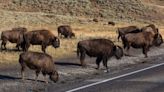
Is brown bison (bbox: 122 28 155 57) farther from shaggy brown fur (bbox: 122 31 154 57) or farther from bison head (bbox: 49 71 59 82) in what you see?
bison head (bbox: 49 71 59 82)

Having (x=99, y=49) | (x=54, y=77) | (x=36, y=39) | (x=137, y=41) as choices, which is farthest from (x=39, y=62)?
(x=137, y=41)

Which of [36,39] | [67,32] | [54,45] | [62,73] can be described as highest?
[62,73]

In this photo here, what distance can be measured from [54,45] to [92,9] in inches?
2148

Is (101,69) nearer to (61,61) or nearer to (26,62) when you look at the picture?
(61,61)

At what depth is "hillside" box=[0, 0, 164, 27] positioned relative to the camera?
79688 mm

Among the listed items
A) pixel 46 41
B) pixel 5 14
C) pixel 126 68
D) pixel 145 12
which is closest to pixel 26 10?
pixel 5 14

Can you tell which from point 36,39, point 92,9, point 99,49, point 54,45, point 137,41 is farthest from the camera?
point 92,9

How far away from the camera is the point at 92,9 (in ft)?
274

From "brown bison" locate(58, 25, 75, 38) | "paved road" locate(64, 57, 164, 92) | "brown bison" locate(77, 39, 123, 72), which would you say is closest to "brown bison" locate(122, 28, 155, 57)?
"brown bison" locate(77, 39, 123, 72)

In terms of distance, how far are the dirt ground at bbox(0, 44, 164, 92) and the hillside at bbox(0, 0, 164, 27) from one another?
49703 millimetres

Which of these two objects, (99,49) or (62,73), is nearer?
(62,73)

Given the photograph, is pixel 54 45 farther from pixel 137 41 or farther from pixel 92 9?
pixel 92 9

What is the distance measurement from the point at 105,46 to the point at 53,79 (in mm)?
5230

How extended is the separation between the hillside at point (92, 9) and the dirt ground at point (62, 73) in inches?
1957
